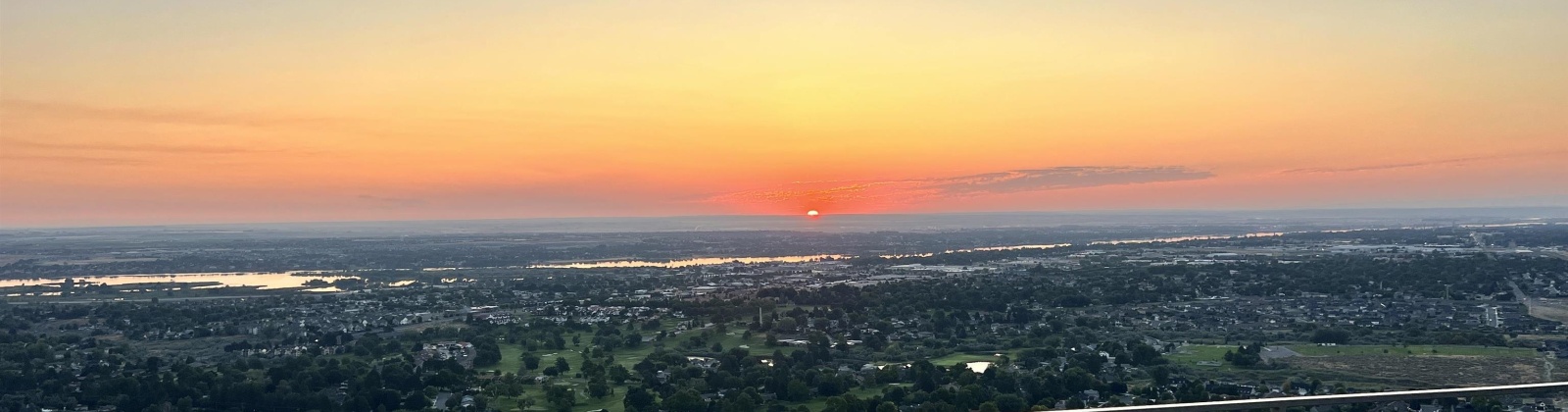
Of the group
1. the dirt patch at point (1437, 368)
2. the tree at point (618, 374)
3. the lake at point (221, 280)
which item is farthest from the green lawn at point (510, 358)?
the lake at point (221, 280)

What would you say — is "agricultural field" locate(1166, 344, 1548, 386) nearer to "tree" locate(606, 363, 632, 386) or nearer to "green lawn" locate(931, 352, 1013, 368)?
"green lawn" locate(931, 352, 1013, 368)

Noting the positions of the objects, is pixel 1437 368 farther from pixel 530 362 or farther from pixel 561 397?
pixel 530 362

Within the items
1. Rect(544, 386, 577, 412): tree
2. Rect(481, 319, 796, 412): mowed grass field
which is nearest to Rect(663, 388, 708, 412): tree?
Rect(481, 319, 796, 412): mowed grass field

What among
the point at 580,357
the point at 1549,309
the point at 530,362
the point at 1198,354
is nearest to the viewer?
the point at 1198,354

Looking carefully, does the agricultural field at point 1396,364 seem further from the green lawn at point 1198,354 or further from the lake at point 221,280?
the lake at point 221,280


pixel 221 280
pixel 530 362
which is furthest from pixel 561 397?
pixel 221 280

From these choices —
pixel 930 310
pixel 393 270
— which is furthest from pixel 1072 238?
pixel 930 310

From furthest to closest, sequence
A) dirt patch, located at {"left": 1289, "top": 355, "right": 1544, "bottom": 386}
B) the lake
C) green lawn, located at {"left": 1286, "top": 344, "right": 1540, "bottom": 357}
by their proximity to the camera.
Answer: the lake, green lawn, located at {"left": 1286, "top": 344, "right": 1540, "bottom": 357}, dirt patch, located at {"left": 1289, "top": 355, "right": 1544, "bottom": 386}
